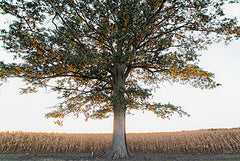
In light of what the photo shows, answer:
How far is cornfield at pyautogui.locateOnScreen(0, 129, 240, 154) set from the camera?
8875mm

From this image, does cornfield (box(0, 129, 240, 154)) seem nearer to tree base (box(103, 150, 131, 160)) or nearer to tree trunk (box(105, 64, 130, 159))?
tree base (box(103, 150, 131, 160))

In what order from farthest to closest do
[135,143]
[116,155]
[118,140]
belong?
[135,143] < [118,140] < [116,155]

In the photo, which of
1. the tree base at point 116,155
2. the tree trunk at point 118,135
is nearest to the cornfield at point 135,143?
the tree base at point 116,155

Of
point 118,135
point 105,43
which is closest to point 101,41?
point 105,43

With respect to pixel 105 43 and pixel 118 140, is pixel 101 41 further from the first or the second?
pixel 118 140

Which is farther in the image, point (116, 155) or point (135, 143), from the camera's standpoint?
point (135, 143)

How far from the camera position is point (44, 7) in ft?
25.6

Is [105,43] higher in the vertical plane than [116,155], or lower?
higher

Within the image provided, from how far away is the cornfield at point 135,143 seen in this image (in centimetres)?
888

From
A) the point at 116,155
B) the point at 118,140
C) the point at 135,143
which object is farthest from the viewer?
the point at 135,143

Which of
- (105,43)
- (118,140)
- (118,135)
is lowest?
(118,140)

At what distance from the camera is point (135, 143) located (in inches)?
389

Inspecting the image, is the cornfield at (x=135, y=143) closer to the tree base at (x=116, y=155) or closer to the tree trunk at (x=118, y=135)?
the tree base at (x=116, y=155)

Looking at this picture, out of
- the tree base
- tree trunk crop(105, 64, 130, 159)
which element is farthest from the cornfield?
tree trunk crop(105, 64, 130, 159)
